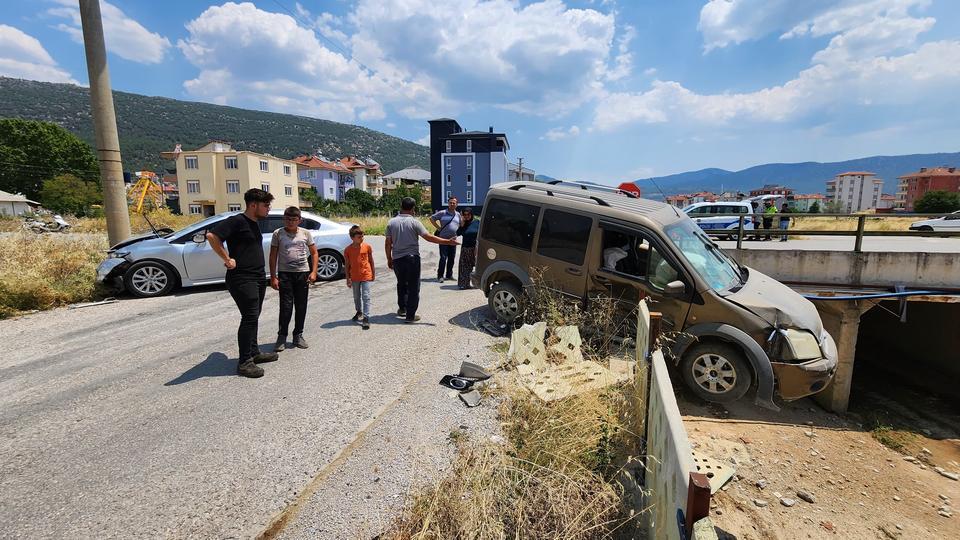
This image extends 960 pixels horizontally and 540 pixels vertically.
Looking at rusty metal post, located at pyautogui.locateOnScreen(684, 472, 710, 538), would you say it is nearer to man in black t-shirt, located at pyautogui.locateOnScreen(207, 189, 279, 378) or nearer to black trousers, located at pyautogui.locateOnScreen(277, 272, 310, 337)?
man in black t-shirt, located at pyautogui.locateOnScreen(207, 189, 279, 378)

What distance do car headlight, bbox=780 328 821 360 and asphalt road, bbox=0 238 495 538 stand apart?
10.6 feet

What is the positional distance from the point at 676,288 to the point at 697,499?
145 inches

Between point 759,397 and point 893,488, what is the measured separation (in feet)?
7.11

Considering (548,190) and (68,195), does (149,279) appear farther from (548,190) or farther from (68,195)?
(68,195)

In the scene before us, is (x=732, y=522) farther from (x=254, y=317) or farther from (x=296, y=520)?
(x=254, y=317)

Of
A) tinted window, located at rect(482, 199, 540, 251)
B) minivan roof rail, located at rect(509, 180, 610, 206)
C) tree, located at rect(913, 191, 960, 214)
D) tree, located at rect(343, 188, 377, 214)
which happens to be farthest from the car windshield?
tree, located at rect(913, 191, 960, 214)

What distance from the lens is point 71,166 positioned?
61594 millimetres

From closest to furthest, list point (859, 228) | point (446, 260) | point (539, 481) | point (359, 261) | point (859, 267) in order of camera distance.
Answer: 1. point (539, 481)
2. point (359, 261)
3. point (859, 228)
4. point (859, 267)
5. point (446, 260)

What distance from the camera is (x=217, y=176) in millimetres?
62688

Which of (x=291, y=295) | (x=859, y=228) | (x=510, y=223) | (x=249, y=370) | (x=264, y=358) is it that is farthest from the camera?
(x=859, y=228)

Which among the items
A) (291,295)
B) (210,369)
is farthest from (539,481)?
(210,369)

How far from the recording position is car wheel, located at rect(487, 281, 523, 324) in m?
6.44

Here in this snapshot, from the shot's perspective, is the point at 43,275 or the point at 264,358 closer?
the point at 264,358

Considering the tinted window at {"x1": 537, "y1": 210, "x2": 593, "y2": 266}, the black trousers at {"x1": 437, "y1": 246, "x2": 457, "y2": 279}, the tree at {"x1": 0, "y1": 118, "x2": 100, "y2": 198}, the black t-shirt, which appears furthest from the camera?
the tree at {"x1": 0, "y1": 118, "x2": 100, "y2": 198}
